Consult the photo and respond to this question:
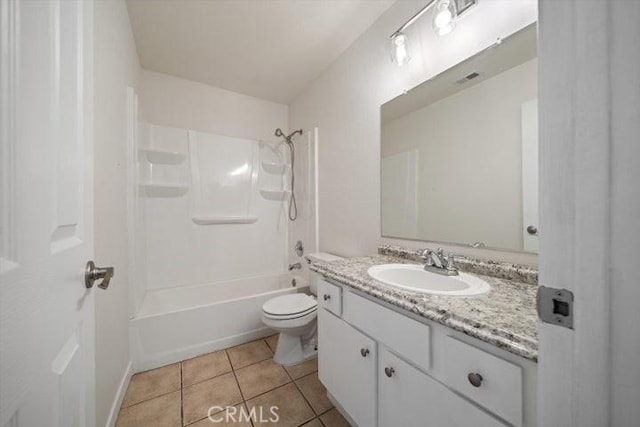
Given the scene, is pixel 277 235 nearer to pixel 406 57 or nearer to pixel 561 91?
pixel 406 57

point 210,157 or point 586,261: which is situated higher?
point 210,157

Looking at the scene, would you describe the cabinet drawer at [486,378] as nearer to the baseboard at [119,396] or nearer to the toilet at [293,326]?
the toilet at [293,326]

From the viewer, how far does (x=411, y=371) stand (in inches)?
31.1

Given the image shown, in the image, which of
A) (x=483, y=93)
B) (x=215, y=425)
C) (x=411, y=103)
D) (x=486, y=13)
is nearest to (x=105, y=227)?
(x=215, y=425)

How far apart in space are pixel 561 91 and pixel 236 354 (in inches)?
87.4

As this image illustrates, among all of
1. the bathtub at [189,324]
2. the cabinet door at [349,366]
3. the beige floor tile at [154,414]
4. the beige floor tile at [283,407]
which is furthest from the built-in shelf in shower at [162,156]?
the beige floor tile at [283,407]

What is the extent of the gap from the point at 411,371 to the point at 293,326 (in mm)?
999

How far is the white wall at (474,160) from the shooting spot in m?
0.98

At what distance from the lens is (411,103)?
1.38 m

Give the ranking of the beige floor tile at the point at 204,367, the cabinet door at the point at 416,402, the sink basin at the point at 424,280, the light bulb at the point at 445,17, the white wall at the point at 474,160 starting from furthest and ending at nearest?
1. the beige floor tile at the point at 204,367
2. the light bulb at the point at 445,17
3. the white wall at the point at 474,160
4. the sink basin at the point at 424,280
5. the cabinet door at the point at 416,402

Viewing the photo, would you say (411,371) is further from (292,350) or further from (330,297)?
(292,350)

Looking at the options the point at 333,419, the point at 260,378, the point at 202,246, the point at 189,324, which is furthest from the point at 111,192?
the point at 333,419

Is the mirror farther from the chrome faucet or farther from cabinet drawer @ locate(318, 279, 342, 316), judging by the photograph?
cabinet drawer @ locate(318, 279, 342, 316)

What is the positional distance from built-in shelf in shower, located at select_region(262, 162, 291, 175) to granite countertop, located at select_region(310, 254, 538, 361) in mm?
1988
